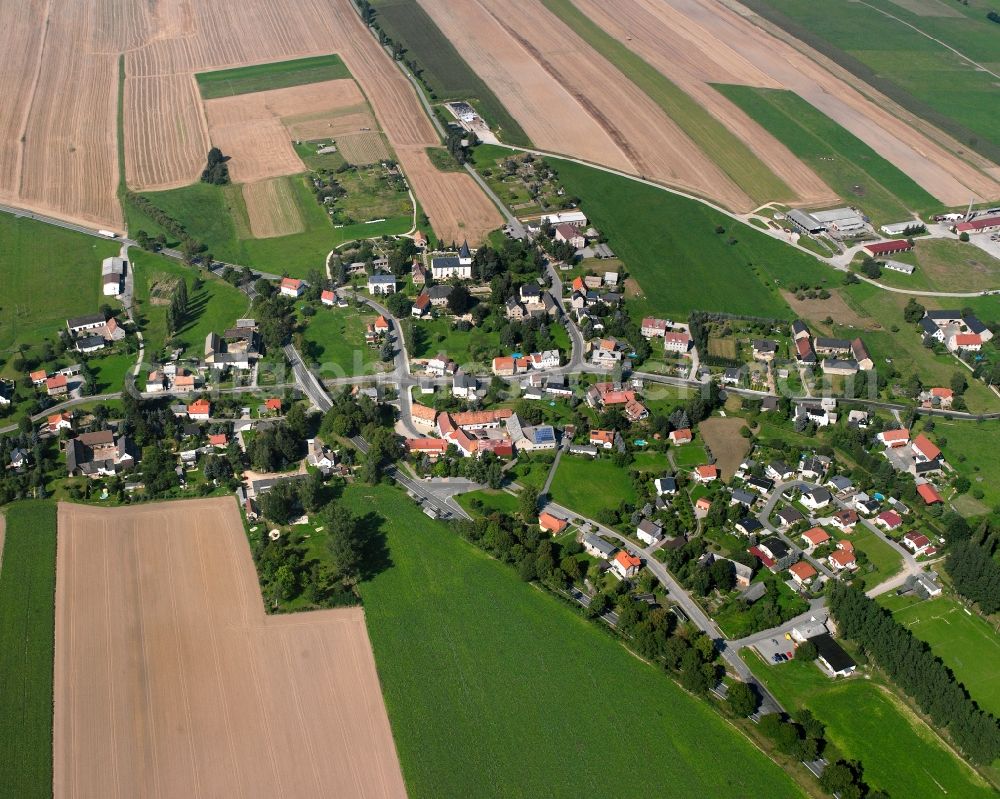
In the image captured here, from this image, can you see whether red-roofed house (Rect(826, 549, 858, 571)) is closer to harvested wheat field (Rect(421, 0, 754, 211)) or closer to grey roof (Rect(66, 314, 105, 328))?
harvested wheat field (Rect(421, 0, 754, 211))

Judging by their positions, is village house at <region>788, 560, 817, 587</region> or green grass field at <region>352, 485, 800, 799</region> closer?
green grass field at <region>352, 485, 800, 799</region>

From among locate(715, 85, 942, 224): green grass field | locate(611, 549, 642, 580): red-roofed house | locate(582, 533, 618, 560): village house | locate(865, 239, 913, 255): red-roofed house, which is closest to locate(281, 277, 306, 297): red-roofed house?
locate(582, 533, 618, 560): village house

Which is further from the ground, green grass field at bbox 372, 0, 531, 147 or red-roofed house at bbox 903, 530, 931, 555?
green grass field at bbox 372, 0, 531, 147

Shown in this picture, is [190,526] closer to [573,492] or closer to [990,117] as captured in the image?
[573,492]

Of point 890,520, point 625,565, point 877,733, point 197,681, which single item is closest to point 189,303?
point 197,681

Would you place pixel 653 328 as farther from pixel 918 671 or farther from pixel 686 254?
pixel 918 671

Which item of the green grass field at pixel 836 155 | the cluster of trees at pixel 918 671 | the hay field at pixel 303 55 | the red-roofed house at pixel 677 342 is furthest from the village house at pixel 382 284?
the green grass field at pixel 836 155
